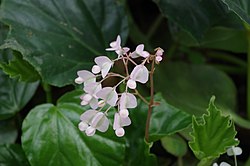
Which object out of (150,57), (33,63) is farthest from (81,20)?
(150,57)

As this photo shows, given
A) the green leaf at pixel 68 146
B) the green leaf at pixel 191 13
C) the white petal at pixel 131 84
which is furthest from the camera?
the green leaf at pixel 191 13

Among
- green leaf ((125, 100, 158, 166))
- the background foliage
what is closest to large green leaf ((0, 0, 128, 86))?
the background foliage

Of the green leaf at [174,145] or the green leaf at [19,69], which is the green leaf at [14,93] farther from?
the green leaf at [174,145]

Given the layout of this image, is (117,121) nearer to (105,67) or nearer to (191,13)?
(105,67)

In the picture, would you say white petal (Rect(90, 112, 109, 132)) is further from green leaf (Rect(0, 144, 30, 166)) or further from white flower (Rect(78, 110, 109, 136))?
green leaf (Rect(0, 144, 30, 166))

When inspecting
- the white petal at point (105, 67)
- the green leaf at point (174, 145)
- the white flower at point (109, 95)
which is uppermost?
the white petal at point (105, 67)

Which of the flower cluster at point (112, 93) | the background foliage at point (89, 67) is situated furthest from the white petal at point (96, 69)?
the background foliage at point (89, 67)

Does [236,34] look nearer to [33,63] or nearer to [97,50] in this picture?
[97,50]
